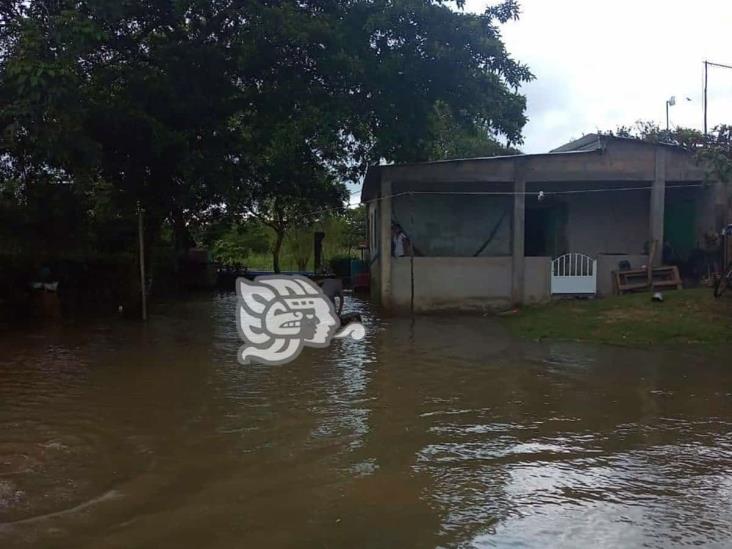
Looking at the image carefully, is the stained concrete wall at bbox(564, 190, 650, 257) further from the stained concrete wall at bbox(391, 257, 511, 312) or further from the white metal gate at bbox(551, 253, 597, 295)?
the stained concrete wall at bbox(391, 257, 511, 312)

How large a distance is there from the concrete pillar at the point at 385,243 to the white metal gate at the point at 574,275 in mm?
3582

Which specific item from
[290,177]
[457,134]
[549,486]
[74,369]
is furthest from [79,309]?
[457,134]

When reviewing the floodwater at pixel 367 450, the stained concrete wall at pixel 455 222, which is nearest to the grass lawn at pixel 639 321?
the floodwater at pixel 367 450

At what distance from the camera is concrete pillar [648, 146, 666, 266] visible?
14.1 meters

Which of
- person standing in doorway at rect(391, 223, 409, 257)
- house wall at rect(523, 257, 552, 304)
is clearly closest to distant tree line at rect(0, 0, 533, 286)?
person standing in doorway at rect(391, 223, 409, 257)

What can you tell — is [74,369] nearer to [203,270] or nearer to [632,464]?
[632,464]

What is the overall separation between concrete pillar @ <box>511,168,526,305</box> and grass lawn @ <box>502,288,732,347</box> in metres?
1.09

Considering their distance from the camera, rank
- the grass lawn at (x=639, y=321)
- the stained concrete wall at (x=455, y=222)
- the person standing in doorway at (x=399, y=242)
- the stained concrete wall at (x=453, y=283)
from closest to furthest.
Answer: the grass lawn at (x=639, y=321), the stained concrete wall at (x=453, y=283), the person standing in doorway at (x=399, y=242), the stained concrete wall at (x=455, y=222)

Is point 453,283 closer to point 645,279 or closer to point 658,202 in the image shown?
point 645,279

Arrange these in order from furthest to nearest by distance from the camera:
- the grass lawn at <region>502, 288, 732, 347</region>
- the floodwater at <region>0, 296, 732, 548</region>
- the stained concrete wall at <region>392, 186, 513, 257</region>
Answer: the stained concrete wall at <region>392, 186, 513, 257</region>, the grass lawn at <region>502, 288, 732, 347</region>, the floodwater at <region>0, 296, 732, 548</region>

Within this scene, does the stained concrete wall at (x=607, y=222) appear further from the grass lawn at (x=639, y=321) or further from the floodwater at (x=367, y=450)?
the floodwater at (x=367, y=450)

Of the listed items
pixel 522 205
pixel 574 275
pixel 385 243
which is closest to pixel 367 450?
pixel 385 243

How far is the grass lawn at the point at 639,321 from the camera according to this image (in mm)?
10461

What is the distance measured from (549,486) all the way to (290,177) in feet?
33.7
